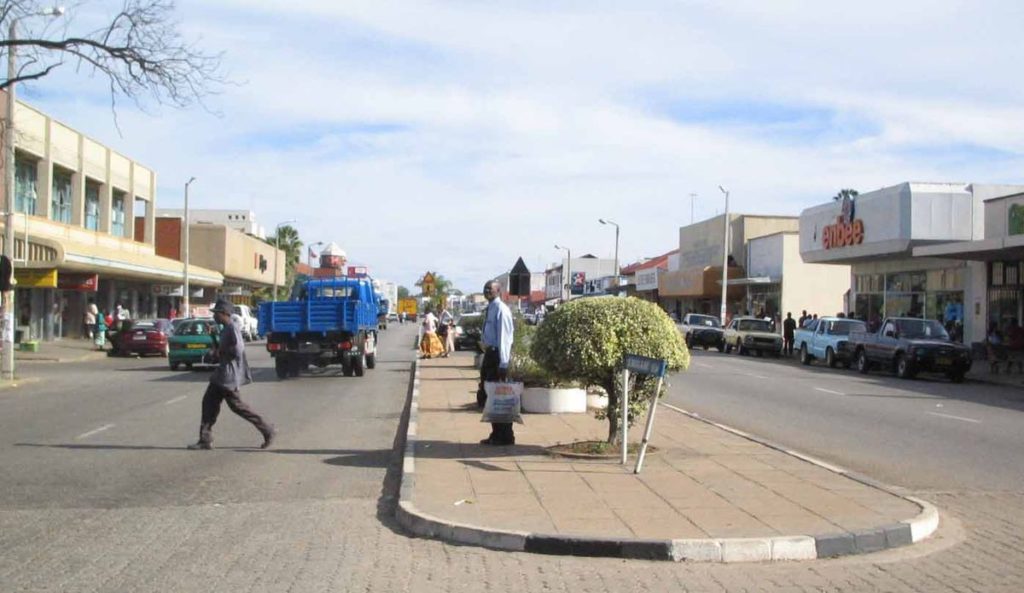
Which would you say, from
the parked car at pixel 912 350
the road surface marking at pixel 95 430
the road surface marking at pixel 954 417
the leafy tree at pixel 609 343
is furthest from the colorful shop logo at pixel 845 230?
the road surface marking at pixel 95 430

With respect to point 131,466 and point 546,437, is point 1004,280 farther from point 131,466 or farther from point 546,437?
point 131,466

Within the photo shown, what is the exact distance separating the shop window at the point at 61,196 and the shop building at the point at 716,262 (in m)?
34.8

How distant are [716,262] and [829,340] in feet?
95.1

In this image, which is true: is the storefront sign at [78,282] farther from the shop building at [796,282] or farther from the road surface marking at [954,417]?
the shop building at [796,282]

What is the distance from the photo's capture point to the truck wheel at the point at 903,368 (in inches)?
1153

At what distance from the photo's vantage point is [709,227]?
67.1 m

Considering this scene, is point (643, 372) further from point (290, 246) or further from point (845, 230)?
point (290, 246)

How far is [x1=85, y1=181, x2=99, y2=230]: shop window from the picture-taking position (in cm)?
4791

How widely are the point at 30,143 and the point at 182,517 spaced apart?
3564cm

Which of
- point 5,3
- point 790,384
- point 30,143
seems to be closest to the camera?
point 5,3

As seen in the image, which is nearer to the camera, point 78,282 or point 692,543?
point 692,543

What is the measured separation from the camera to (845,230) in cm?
4419

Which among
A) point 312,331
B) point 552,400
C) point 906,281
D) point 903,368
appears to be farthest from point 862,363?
point 552,400

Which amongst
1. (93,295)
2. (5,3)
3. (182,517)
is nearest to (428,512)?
(182,517)
